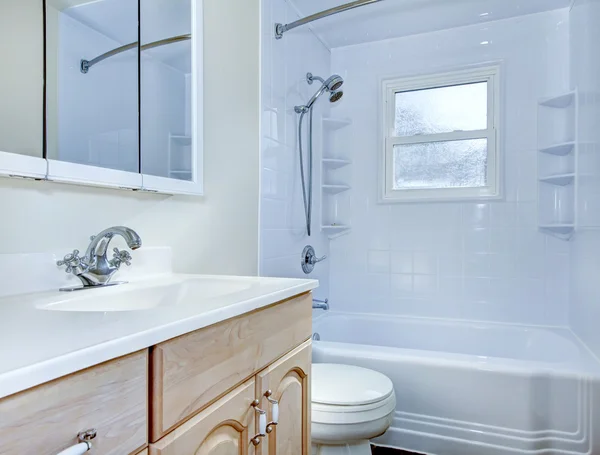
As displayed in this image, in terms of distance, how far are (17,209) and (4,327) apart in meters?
0.40

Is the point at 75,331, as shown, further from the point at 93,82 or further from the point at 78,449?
the point at 93,82

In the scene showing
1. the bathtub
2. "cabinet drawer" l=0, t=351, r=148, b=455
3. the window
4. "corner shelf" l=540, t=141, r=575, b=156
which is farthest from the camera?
the window

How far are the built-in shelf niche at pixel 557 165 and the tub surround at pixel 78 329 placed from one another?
209 centimetres

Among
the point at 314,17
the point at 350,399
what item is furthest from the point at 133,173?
the point at 314,17

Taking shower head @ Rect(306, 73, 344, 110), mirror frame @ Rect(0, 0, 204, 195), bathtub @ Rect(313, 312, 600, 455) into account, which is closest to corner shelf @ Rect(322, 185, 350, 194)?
shower head @ Rect(306, 73, 344, 110)

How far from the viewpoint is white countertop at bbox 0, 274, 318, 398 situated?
0.45 m

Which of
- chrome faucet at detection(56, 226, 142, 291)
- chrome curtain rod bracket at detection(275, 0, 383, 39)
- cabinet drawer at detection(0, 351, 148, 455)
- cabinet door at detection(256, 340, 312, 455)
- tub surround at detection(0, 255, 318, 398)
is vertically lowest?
cabinet door at detection(256, 340, 312, 455)

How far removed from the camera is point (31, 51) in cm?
96

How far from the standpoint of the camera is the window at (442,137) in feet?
8.63

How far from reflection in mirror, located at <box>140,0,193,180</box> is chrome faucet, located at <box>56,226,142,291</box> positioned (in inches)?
12.3

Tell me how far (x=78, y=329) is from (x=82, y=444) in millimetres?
163

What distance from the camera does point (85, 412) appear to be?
0.51 m

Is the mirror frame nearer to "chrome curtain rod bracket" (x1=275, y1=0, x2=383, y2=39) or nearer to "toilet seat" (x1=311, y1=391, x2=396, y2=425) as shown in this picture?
"chrome curtain rod bracket" (x1=275, y1=0, x2=383, y2=39)

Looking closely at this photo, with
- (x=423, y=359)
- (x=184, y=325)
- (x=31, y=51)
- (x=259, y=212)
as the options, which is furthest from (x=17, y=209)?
(x=423, y=359)
